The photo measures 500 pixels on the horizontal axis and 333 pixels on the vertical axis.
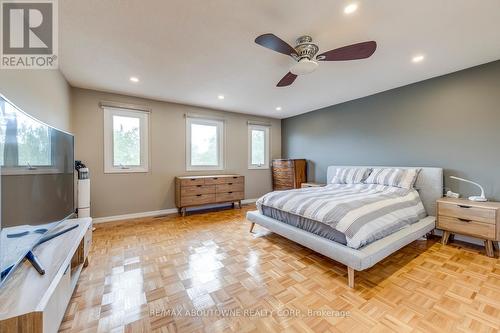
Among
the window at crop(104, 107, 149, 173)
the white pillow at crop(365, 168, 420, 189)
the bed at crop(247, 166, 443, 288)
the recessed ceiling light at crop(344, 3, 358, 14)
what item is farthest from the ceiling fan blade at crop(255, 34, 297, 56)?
the window at crop(104, 107, 149, 173)

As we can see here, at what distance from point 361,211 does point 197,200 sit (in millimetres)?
3097

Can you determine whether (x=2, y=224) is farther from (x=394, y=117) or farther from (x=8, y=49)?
(x=394, y=117)

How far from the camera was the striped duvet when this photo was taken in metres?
1.90

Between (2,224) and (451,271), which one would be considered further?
(451,271)

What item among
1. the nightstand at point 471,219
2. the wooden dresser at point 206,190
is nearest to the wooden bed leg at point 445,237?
the nightstand at point 471,219

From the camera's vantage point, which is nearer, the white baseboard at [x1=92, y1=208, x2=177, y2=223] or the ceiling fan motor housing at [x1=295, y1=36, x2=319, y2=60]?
the ceiling fan motor housing at [x1=295, y1=36, x2=319, y2=60]

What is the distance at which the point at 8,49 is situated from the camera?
5.53 feet

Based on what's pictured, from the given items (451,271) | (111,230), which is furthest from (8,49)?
(451,271)

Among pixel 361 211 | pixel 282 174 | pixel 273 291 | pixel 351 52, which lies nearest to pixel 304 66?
pixel 351 52

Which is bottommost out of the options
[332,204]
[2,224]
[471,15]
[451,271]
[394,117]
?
[451,271]

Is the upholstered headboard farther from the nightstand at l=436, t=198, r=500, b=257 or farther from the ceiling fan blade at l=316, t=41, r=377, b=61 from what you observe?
the ceiling fan blade at l=316, t=41, r=377, b=61

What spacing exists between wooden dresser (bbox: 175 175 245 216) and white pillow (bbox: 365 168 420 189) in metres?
2.67

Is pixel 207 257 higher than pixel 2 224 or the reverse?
the reverse

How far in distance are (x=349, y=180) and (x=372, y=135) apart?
100 centimetres
